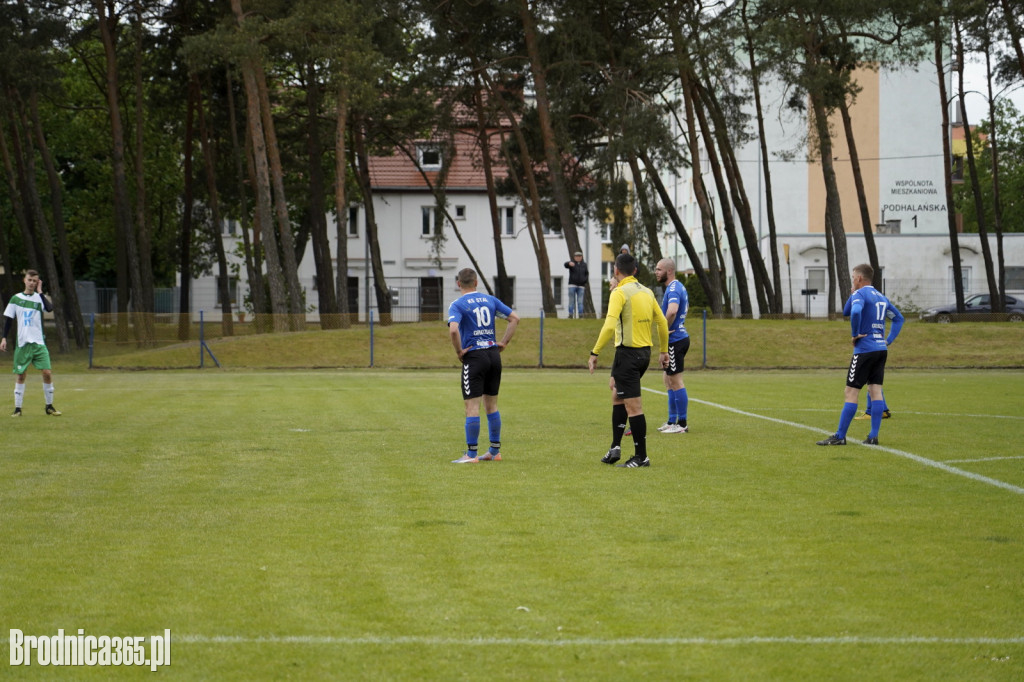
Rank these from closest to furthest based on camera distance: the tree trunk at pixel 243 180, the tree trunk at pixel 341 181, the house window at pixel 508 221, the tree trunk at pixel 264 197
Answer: the tree trunk at pixel 264 197
the tree trunk at pixel 341 181
the tree trunk at pixel 243 180
the house window at pixel 508 221

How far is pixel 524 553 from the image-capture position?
732cm

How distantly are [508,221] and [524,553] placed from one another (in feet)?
206

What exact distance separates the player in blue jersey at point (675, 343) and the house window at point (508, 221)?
177ft

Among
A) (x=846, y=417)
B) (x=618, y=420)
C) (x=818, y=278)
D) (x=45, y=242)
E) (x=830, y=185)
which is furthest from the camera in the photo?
(x=818, y=278)

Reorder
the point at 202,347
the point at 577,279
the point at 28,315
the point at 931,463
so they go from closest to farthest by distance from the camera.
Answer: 1. the point at 931,463
2. the point at 28,315
3. the point at 202,347
4. the point at 577,279

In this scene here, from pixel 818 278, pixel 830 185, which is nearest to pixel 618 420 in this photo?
pixel 830 185

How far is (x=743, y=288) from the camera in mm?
44094

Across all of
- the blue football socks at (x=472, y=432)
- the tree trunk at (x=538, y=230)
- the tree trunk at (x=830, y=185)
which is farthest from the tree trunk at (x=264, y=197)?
the blue football socks at (x=472, y=432)

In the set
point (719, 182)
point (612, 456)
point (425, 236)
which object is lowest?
point (612, 456)

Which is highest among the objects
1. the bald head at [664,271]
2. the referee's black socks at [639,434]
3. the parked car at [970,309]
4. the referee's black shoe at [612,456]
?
the bald head at [664,271]

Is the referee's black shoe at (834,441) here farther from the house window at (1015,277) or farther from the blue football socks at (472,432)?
the house window at (1015,277)

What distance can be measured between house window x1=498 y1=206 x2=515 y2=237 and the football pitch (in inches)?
2141

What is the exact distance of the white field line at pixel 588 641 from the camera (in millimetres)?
5371

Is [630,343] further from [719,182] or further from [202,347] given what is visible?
[719,182]
